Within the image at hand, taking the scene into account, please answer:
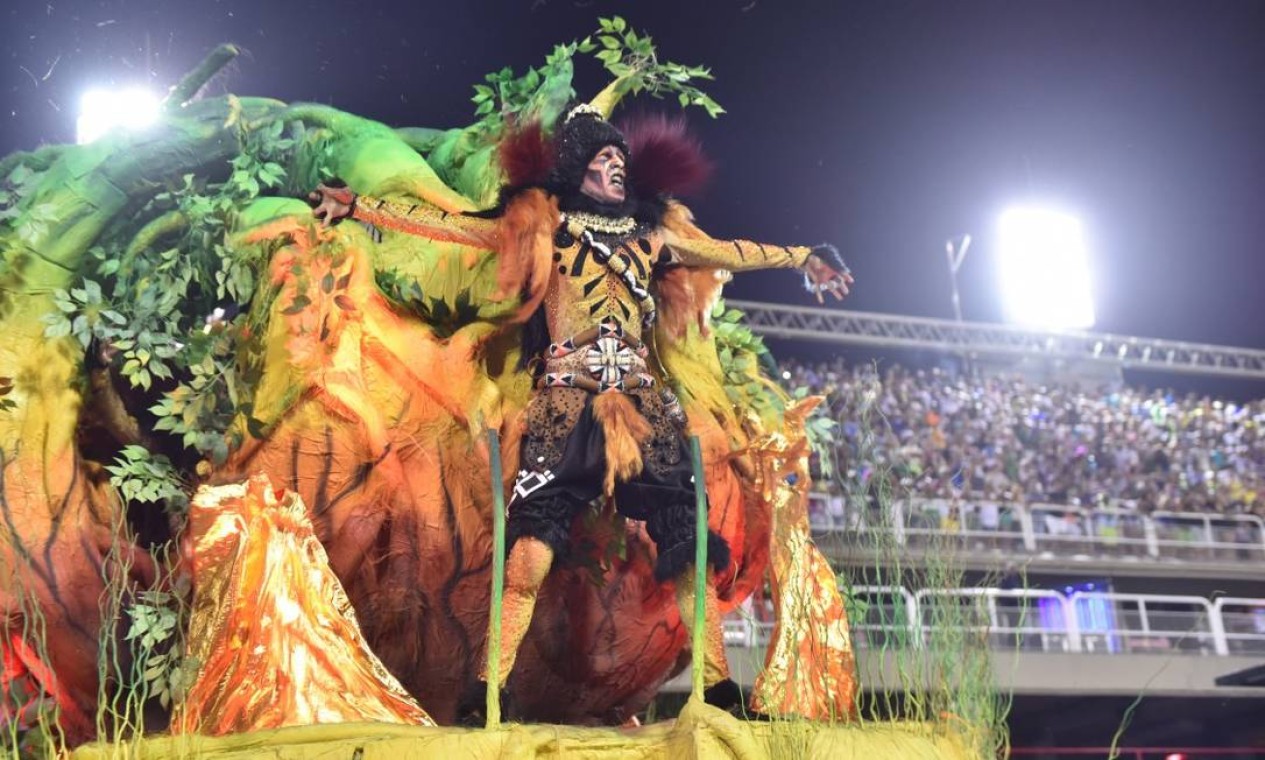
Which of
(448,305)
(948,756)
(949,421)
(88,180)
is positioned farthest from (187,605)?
(949,421)

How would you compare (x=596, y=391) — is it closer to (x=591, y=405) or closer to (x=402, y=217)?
(x=591, y=405)

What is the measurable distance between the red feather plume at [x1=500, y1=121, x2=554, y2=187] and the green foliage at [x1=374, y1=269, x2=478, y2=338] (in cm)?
49

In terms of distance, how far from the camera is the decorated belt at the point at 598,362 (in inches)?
133

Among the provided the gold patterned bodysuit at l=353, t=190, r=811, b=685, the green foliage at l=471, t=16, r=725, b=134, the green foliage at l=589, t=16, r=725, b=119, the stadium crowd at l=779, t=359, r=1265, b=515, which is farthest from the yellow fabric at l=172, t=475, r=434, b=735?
the stadium crowd at l=779, t=359, r=1265, b=515

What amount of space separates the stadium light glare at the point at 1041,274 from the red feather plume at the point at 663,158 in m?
11.7

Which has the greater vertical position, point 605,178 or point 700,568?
point 605,178

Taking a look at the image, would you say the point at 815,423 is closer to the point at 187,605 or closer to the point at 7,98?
the point at 187,605

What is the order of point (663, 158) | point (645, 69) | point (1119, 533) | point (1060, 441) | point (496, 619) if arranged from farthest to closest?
1. point (1060, 441)
2. point (1119, 533)
3. point (645, 69)
4. point (663, 158)
5. point (496, 619)

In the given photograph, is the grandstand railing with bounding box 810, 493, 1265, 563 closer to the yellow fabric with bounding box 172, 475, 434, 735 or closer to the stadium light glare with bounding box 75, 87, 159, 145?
the stadium light glare with bounding box 75, 87, 159, 145

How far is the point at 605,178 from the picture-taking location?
358 centimetres

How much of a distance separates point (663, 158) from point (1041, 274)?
12.1m

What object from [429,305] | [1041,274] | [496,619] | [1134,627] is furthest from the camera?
[1041,274]

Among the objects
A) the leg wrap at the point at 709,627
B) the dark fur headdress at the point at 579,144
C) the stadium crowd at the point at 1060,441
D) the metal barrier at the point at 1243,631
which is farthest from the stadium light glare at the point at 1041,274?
the leg wrap at the point at 709,627

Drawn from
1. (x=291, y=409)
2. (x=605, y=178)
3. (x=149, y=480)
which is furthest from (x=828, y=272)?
(x=149, y=480)
